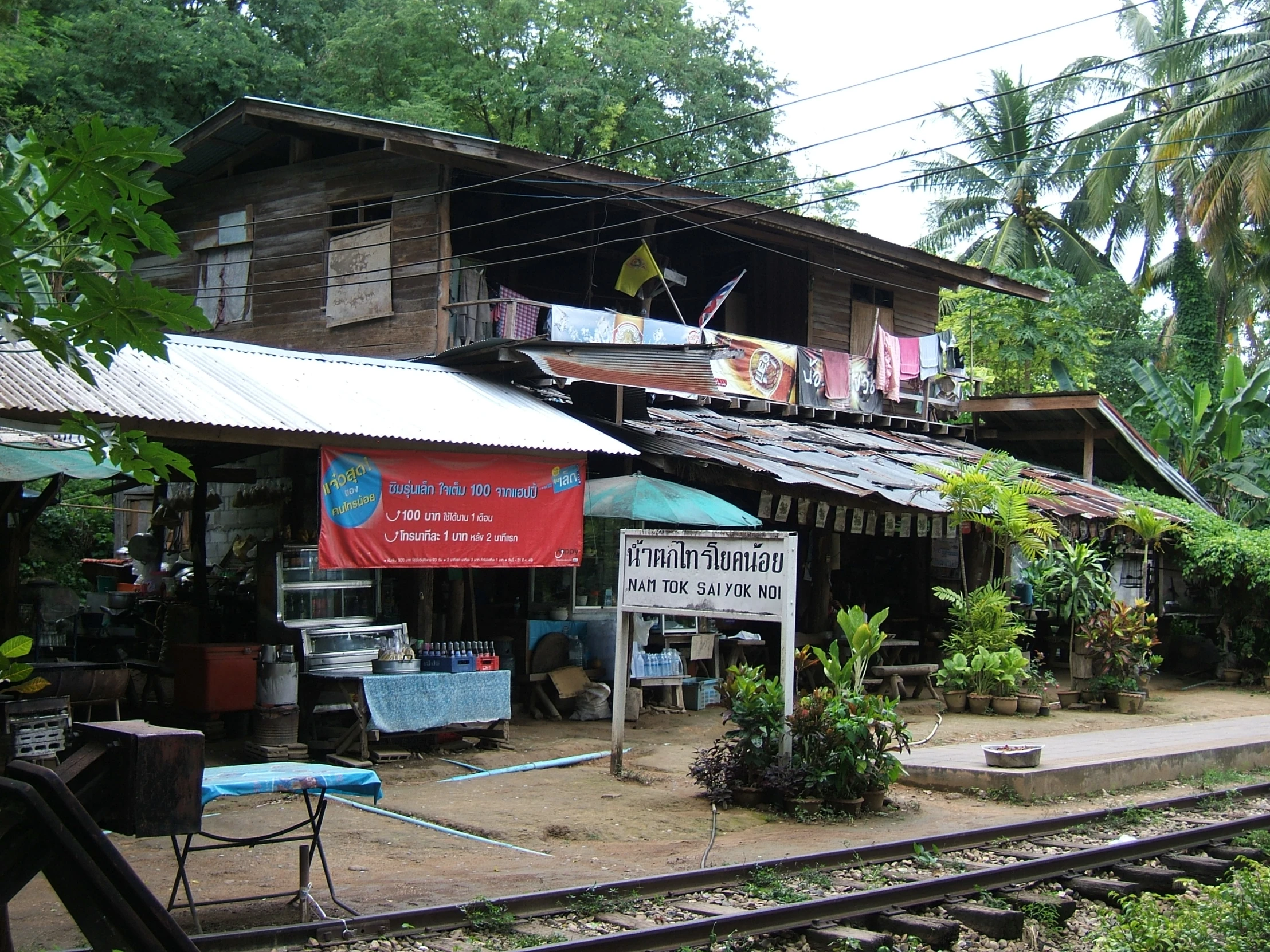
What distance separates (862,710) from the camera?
887 centimetres

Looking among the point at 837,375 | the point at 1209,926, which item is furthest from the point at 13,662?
the point at 837,375

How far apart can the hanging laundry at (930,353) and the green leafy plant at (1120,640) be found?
6.00m

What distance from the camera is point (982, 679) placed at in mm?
14398

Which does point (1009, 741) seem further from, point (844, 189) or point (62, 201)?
point (844, 189)

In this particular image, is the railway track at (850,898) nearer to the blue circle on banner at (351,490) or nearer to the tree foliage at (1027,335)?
the blue circle on banner at (351,490)

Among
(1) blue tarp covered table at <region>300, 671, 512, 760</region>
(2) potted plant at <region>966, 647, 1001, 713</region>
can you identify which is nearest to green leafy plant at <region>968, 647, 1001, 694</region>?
(2) potted plant at <region>966, 647, 1001, 713</region>

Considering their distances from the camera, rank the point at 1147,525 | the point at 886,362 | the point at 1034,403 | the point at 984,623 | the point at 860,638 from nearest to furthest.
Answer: the point at 860,638, the point at 984,623, the point at 1147,525, the point at 886,362, the point at 1034,403

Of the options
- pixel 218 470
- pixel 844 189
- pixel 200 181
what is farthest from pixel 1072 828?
pixel 844 189

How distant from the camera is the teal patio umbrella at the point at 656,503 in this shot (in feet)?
41.3

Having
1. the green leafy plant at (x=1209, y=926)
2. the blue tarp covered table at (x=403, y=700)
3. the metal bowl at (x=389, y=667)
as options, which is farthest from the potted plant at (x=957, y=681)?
the green leafy plant at (x=1209, y=926)

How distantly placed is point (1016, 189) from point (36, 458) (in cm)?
3020

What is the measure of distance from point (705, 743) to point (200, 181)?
12.1 meters

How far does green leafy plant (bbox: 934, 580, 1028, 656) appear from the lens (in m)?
14.8

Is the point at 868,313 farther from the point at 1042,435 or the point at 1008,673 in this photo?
the point at 1008,673
